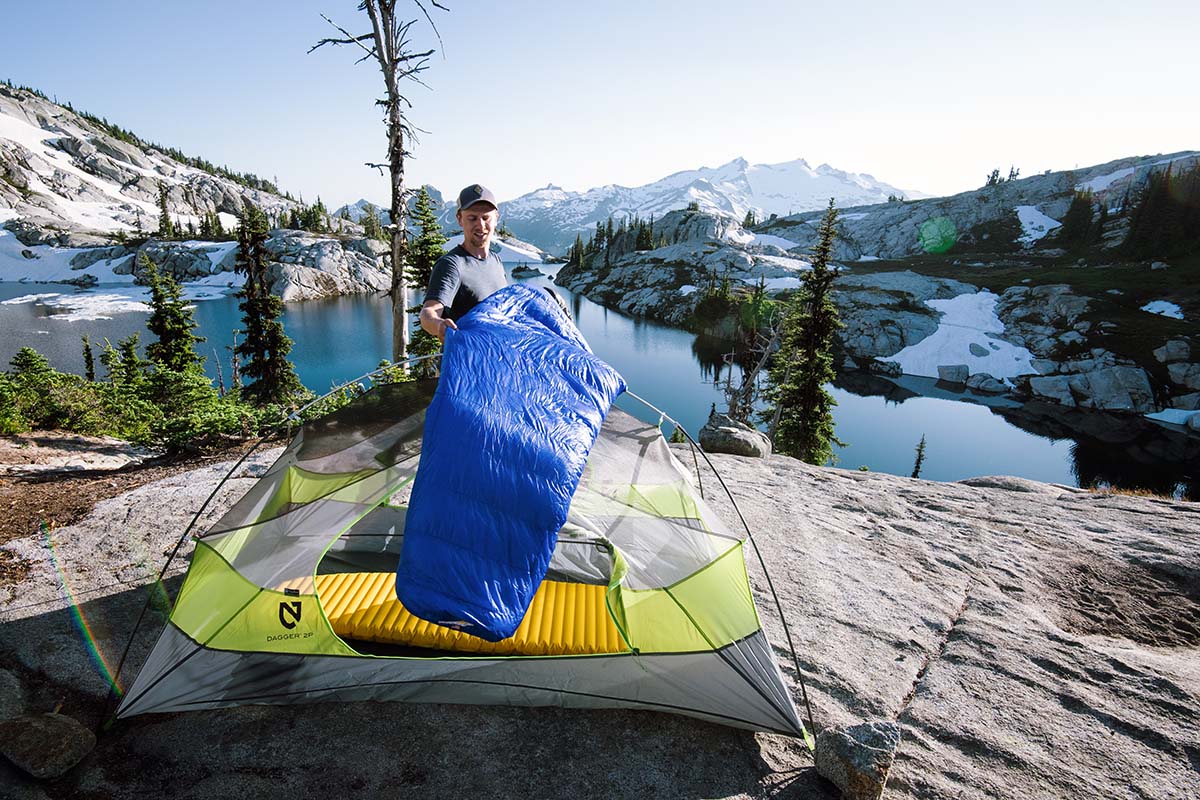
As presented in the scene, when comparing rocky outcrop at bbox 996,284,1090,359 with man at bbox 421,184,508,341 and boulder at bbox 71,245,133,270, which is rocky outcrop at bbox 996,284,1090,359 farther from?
boulder at bbox 71,245,133,270

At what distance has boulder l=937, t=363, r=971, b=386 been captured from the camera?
52.0m

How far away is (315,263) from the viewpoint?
85688 millimetres

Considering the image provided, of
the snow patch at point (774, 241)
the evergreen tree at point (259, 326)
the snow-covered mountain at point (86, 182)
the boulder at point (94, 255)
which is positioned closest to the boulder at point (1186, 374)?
the evergreen tree at point (259, 326)

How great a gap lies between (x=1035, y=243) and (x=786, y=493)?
110368mm

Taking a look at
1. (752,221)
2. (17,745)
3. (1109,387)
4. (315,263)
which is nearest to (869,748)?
(17,745)

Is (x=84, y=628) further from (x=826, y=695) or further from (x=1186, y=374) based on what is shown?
(x=1186, y=374)

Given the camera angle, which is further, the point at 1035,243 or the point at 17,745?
the point at 1035,243

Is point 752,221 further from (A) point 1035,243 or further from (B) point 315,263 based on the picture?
(B) point 315,263

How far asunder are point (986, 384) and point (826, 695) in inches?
2285

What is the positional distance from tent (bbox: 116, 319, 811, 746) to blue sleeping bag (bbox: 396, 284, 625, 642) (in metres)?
1.06

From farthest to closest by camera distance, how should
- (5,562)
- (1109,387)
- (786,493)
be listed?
(1109,387) → (786,493) → (5,562)

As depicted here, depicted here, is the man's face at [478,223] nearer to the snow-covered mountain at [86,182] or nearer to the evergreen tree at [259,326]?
the evergreen tree at [259,326]

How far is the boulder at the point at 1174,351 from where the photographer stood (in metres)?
44.5

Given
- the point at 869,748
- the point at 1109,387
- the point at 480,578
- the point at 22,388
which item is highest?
the point at 480,578
